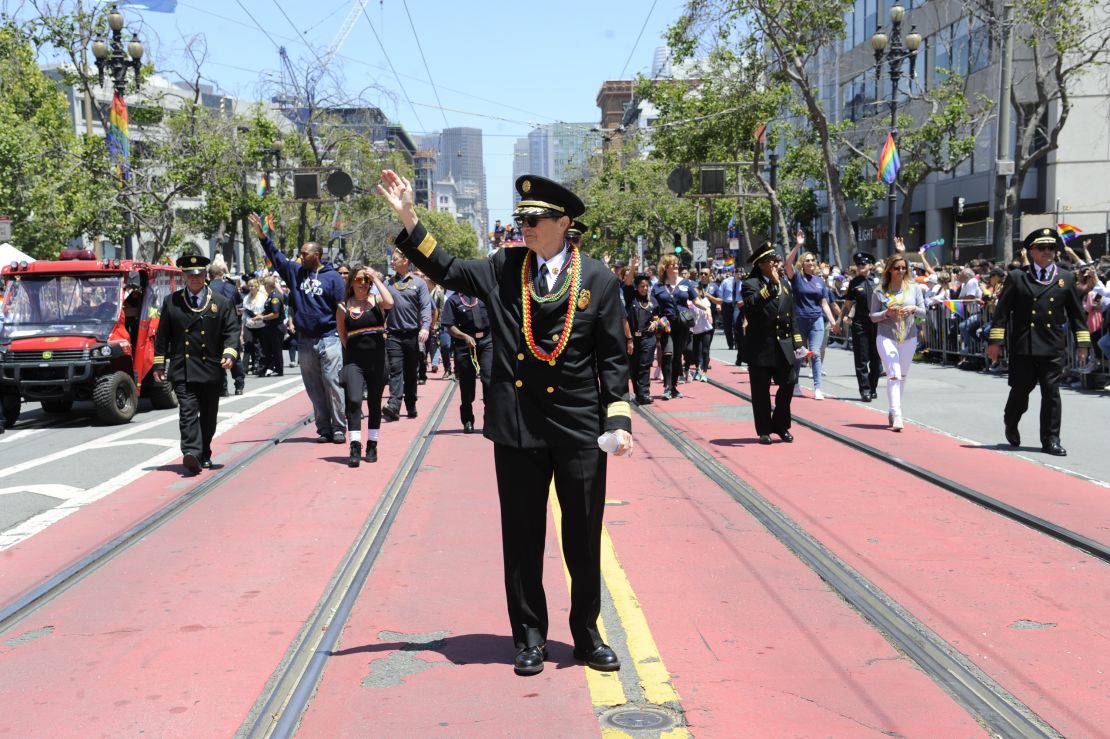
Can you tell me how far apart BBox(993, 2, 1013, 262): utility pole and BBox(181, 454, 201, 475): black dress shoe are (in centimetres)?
1947

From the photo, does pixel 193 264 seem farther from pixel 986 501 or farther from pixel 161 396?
pixel 161 396

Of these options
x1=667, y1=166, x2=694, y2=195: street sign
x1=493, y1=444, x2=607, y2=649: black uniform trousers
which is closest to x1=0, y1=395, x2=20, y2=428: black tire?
x1=493, y1=444, x2=607, y2=649: black uniform trousers

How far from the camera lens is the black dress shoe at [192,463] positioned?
10.4 metres

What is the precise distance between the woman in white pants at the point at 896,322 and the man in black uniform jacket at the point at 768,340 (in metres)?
1.45

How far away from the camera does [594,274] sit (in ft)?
16.3

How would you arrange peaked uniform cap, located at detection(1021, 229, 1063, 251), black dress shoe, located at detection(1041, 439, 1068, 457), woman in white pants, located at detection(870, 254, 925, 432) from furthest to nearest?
woman in white pants, located at detection(870, 254, 925, 432) → black dress shoe, located at detection(1041, 439, 1068, 457) → peaked uniform cap, located at detection(1021, 229, 1063, 251)

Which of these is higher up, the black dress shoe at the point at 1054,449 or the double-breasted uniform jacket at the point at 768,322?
the double-breasted uniform jacket at the point at 768,322

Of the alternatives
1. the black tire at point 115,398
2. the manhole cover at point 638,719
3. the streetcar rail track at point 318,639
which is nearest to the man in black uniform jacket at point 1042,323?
the streetcar rail track at point 318,639

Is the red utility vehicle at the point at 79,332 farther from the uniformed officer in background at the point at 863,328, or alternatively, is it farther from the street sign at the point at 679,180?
the street sign at the point at 679,180

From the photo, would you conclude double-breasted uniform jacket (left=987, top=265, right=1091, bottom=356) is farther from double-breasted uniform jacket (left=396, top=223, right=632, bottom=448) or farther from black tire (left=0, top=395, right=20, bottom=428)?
black tire (left=0, top=395, right=20, bottom=428)

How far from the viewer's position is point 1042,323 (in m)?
10.6

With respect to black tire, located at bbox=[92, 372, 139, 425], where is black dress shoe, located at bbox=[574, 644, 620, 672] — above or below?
below

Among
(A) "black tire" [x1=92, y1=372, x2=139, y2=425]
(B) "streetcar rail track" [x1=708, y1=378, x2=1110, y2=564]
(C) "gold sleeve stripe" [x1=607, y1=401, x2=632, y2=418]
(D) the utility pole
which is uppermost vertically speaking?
(D) the utility pole

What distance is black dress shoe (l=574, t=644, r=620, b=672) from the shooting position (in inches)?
194
